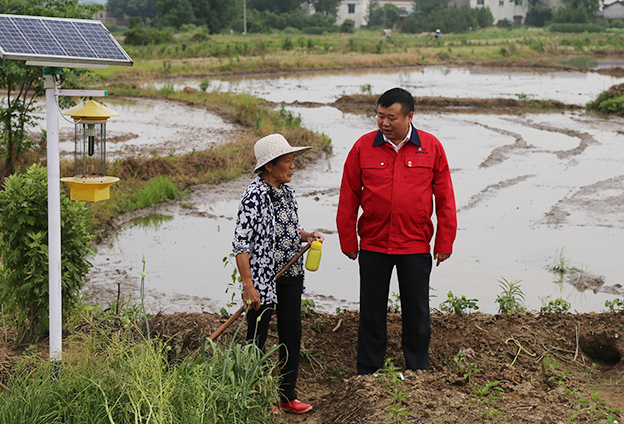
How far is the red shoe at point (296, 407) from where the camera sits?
447cm

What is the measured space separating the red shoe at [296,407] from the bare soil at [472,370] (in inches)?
1.7

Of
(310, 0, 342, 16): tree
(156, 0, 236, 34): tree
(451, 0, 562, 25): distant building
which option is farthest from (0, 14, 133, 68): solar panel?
(451, 0, 562, 25): distant building

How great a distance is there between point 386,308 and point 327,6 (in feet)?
326

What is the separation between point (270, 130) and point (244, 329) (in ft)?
38.5

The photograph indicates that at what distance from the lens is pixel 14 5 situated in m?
9.86

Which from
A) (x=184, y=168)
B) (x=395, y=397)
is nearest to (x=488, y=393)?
(x=395, y=397)

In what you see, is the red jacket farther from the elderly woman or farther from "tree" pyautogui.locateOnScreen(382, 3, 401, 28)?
"tree" pyautogui.locateOnScreen(382, 3, 401, 28)

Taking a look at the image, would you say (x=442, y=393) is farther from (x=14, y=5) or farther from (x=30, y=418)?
(x=14, y=5)

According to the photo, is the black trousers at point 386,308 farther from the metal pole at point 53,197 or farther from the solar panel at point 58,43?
the solar panel at point 58,43

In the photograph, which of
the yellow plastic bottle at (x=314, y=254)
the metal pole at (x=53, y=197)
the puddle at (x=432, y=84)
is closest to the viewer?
the metal pole at (x=53, y=197)

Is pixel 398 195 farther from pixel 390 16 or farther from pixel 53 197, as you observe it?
pixel 390 16

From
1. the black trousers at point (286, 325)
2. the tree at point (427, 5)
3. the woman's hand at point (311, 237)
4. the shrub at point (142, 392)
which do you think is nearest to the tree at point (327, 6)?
the tree at point (427, 5)

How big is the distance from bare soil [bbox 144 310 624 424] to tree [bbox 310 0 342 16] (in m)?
97.5

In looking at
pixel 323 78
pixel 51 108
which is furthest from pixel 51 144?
pixel 323 78
